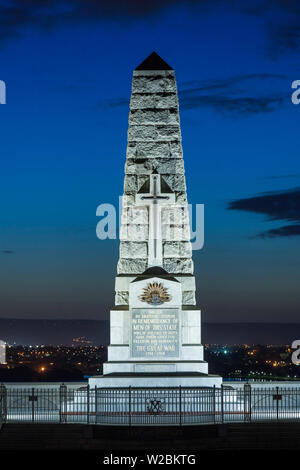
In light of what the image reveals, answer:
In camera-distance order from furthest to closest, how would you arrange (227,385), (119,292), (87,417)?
(119,292)
(227,385)
(87,417)

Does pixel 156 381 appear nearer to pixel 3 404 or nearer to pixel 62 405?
pixel 62 405

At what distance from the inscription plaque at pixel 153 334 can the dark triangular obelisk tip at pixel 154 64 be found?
9.32m

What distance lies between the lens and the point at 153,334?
31828 mm

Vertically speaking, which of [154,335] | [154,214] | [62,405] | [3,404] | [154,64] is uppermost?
[154,64]

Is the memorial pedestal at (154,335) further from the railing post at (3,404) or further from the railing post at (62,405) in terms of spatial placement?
the railing post at (3,404)

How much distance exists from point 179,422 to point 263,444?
288 cm

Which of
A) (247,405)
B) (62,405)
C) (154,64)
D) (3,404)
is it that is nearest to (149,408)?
(62,405)

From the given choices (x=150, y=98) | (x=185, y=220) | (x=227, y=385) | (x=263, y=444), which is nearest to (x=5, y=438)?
(x=263, y=444)

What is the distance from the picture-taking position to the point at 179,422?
26.6 m

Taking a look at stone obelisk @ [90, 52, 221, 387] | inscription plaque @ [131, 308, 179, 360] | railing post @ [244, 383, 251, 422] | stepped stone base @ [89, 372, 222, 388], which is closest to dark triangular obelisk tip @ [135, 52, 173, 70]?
stone obelisk @ [90, 52, 221, 387]

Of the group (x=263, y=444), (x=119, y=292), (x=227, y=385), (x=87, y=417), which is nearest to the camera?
(x=263, y=444)

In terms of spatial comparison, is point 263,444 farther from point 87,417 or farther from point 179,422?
point 87,417

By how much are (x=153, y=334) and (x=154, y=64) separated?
10269 millimetres

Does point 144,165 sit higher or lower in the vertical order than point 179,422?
higher
